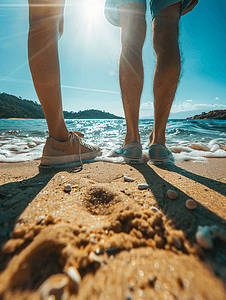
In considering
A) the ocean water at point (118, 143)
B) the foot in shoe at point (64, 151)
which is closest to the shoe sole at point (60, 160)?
the foot in shoe at point (64, 151)

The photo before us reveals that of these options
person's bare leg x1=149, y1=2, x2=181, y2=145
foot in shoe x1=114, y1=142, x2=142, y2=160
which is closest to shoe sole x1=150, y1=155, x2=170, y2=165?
foot in shoe x1=114, y1=142, x2=142, y2=160

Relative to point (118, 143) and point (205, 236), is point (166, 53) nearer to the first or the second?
point (205, 236)

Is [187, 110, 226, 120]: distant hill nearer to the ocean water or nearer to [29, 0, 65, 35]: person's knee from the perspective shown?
the ocean water

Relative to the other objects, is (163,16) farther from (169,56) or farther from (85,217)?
(85,217)

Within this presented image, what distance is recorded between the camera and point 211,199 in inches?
30.1

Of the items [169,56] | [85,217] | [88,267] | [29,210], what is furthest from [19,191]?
[169,56]

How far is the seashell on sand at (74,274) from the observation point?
348mm

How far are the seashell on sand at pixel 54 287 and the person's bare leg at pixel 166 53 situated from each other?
1876 millimetres

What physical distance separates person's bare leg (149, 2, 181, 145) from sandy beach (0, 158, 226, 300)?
1.38 m

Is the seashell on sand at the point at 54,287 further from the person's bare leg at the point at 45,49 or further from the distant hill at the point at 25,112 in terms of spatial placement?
the distant hill at the point at 25,112

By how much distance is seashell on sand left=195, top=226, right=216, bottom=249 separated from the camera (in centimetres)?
45

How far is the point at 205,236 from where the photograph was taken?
0.47m

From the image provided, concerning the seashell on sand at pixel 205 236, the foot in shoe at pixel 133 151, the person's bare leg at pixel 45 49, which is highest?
the person's bare leg at pixel 45 49

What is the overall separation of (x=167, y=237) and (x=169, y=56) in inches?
73.8
